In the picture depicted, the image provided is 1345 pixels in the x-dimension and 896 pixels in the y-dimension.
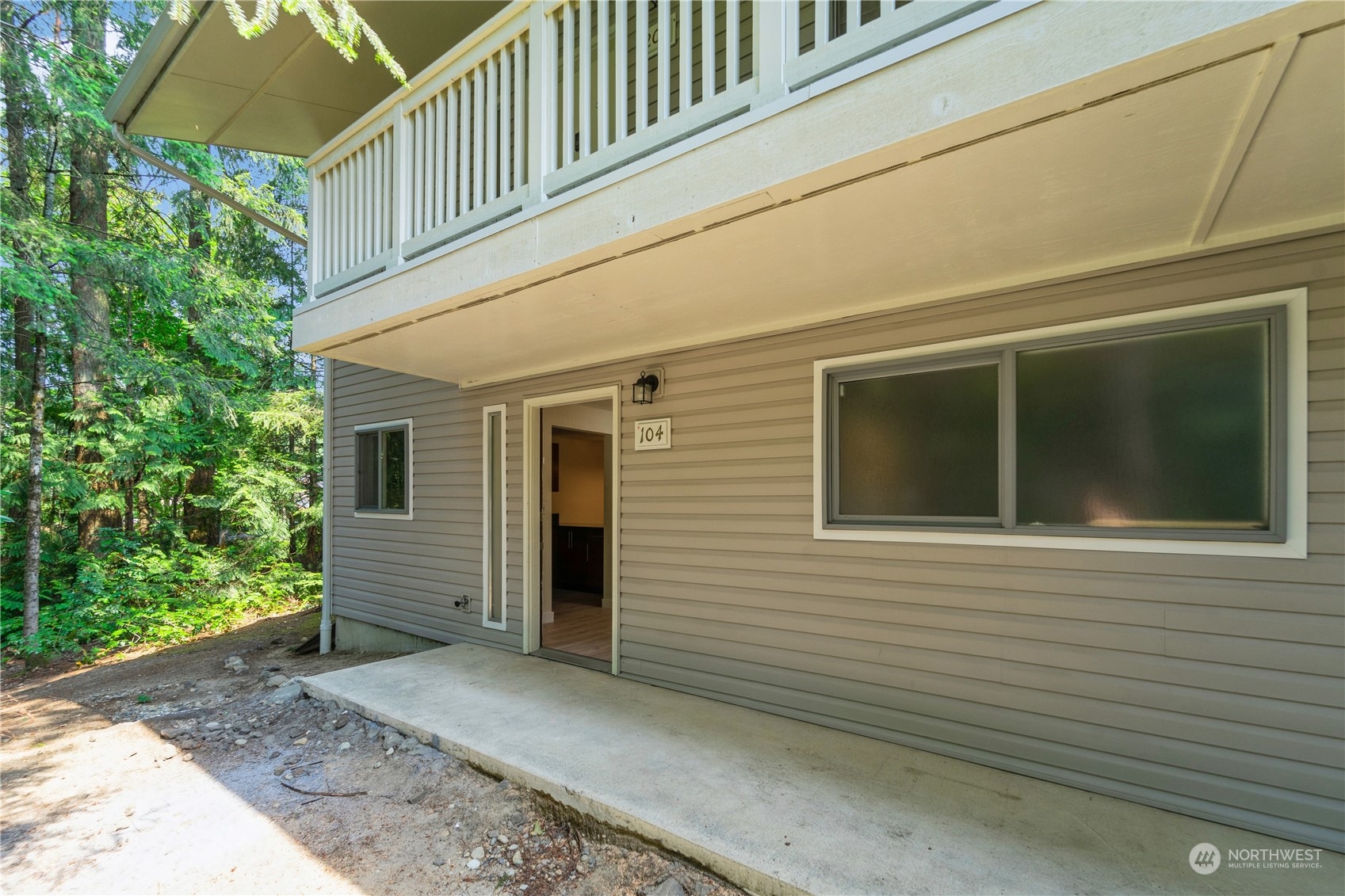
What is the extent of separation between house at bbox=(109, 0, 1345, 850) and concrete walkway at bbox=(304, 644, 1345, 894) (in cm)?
19

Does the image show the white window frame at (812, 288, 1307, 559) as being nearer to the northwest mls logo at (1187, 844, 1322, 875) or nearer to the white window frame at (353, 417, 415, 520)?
the northwest mls logo at (1187, 844, 1322, 875)

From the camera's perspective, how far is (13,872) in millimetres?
2361

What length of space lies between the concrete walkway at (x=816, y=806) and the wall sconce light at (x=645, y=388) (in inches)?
76.2

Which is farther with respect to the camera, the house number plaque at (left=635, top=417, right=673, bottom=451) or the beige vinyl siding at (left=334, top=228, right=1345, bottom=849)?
the house number plaque at (left=635, top=417, right=673, bottom=451)

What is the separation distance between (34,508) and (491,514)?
230 inches

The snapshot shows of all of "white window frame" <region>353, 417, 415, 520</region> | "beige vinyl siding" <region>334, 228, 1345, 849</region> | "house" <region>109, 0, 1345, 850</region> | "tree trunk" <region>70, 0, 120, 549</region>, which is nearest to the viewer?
"house" <region>109, 0, 1345, 850</region>

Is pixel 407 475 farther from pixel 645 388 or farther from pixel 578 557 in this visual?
pixel 645 388

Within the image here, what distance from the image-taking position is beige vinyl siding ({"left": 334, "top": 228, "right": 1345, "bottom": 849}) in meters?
2.13

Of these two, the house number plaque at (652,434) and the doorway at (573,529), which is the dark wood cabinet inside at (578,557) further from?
the house number plaque at (652,434)

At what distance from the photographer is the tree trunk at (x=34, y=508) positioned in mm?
6488

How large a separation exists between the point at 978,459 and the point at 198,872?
3.78 meters

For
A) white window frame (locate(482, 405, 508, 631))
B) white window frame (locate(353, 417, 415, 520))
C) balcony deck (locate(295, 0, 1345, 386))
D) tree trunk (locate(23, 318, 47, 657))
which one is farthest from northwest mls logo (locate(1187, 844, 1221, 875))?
tree trunk (locate(23, 318, 47, 657))

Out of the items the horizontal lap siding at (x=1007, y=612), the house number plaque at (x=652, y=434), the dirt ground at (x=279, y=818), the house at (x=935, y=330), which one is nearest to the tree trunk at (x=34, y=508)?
the dirt ground at (x=279, y=818)

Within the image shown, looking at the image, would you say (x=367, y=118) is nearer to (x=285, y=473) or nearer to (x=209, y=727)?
(x=209, y=727)
